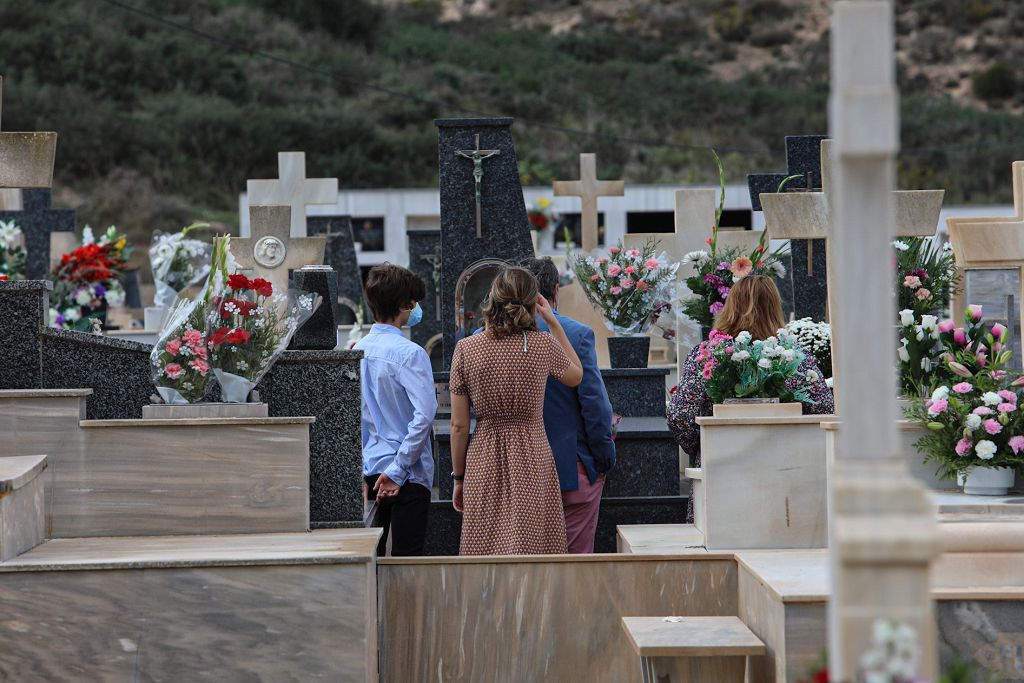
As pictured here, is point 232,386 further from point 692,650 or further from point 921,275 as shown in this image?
point 921,275

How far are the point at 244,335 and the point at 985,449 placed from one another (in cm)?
262

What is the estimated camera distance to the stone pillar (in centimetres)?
482

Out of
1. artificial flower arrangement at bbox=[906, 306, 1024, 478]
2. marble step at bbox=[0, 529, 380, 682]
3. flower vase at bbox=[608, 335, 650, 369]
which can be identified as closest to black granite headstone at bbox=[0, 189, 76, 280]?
flower vase at bbox=[608, 335, 650, 369]

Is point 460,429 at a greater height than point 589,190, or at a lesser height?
lesser

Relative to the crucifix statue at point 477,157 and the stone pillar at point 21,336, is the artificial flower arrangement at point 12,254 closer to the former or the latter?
the crucifix statue at point 477,157

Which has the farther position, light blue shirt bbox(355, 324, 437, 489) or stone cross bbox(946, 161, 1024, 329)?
light blue shirt bbox(355, 324, 437, 489)

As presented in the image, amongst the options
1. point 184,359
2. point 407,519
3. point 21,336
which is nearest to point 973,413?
point 407,519

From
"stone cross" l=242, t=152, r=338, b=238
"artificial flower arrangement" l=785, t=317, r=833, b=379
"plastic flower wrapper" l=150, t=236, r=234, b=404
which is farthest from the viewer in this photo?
"stone cross" l=242, t=152, r=338, b=238

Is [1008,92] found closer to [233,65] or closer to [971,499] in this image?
[233,65]

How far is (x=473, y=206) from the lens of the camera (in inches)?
305

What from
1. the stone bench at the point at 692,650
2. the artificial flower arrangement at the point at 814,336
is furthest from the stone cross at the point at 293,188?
the stone bench at the point at 692,650

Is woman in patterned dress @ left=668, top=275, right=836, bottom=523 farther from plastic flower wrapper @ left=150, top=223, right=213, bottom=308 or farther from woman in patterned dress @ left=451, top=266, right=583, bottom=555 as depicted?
plastic flower wrapper @ left=150, top=223, right=213, bottom=308

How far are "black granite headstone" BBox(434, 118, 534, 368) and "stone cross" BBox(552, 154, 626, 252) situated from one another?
4.15m

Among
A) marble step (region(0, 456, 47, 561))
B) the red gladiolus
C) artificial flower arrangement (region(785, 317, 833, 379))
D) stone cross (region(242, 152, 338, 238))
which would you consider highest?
stone cross (region(242, 152, 338, 238))
